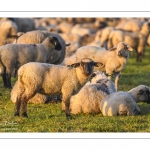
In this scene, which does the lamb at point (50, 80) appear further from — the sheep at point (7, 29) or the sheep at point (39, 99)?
the sheep at point (7, 29)

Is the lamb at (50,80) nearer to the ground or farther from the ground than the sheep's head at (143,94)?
farther from the ground

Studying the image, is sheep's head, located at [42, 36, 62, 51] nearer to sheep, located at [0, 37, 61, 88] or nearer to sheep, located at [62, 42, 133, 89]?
sheep, located at [0, 37, 61, 88]

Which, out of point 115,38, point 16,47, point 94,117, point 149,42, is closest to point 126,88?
point 16,47

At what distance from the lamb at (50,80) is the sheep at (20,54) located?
3121 millimetres

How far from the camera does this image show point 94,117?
10.4 meters

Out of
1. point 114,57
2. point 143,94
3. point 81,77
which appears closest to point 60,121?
point 81,77

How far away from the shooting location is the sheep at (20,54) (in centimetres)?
1347

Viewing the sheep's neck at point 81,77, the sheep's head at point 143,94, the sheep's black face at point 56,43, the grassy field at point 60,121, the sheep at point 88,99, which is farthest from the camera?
the sheep's black face at point 56,43

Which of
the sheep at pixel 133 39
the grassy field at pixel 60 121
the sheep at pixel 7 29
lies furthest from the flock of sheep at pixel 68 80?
the sheep at pixel 133 39

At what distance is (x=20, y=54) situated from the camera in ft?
44.5

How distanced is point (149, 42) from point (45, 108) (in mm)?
16294

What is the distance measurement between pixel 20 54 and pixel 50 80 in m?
3.38

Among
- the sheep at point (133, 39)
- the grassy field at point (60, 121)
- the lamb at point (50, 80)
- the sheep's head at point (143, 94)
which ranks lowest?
the grassy field at point (60, 121)

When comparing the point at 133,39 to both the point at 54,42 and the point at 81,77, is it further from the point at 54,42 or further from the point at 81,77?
the point at 81,77
